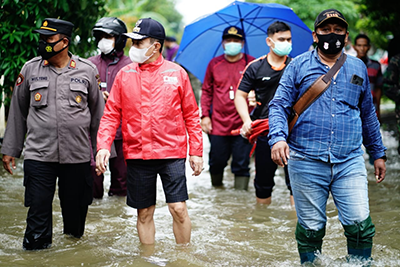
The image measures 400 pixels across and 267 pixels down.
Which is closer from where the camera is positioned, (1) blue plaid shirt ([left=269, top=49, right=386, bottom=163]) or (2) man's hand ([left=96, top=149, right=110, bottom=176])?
(1) blue plaid shirt ([left=269, top=49, right=386, bottom=163])

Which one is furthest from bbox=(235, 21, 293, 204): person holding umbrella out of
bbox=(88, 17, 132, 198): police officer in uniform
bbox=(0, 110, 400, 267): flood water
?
bbox=(88, 17, 132, 198): police officer in uniform

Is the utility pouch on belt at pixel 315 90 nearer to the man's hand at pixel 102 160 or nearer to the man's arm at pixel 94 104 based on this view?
the man's hand at pixel 102 160

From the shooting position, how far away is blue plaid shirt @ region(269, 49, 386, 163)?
13.9 ft

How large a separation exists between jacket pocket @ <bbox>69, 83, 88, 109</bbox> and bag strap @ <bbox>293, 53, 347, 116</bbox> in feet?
6.68

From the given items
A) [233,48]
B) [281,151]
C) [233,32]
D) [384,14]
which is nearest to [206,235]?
[281,151]

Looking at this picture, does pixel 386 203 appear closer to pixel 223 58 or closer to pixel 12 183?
pixel 223 58

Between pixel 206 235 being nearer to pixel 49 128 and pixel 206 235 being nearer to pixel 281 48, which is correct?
pixel 49 128

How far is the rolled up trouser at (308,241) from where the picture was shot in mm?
4363

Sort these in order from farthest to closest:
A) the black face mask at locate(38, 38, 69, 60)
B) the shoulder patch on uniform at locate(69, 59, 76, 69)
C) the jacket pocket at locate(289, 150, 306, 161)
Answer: the shoulder patch on uniform at locate(69, 59, 76, 69) < the black face mask at locate(38, 38, 69, 60) < the jacket pocket at locate(289, 150, 306, 161)

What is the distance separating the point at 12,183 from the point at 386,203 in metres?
5.21

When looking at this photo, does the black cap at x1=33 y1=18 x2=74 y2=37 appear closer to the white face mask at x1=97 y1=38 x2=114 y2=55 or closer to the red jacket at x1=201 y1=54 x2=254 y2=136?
the white face mask at x1=97 y1=38 x2=114 y2=55

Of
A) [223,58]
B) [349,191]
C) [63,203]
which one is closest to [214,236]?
[63,203]

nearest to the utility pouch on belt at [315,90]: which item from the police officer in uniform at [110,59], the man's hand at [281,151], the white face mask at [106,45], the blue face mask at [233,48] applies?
the man's hand at [281,151]

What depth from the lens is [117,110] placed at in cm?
501
